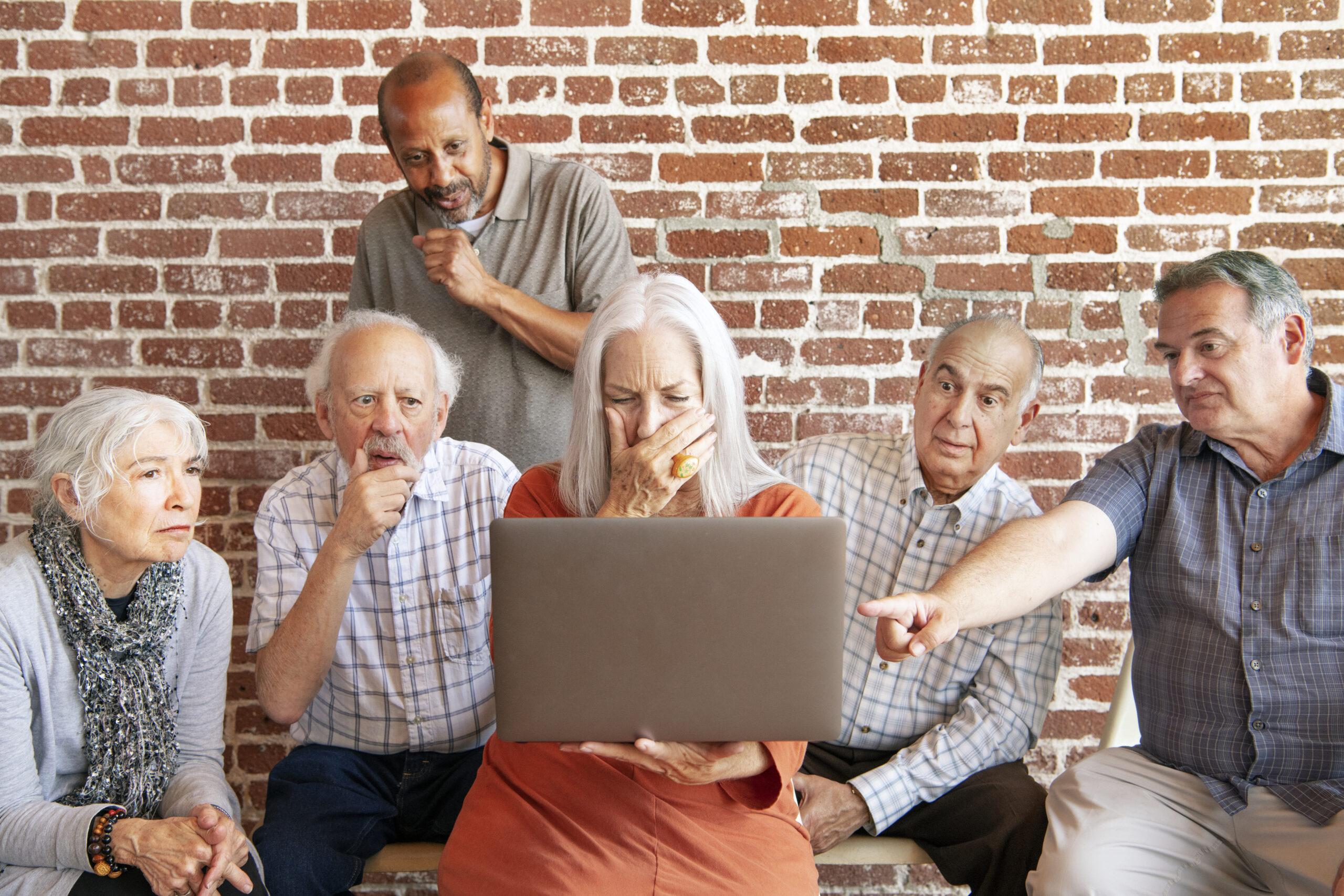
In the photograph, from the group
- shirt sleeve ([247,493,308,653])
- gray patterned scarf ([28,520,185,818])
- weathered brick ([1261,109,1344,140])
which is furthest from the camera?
weathered brick ([1261,109,1344,140])

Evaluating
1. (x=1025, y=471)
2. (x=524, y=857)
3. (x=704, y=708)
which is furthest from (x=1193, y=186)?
(x=524, y=857)

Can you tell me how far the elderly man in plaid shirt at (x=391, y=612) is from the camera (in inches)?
76.2

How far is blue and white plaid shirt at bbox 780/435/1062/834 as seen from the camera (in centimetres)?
196

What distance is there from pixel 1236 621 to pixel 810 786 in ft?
2.82

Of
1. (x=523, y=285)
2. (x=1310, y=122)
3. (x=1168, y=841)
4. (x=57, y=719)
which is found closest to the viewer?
(x=57, y=719)

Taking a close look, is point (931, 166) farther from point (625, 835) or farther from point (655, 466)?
point (625, 835)

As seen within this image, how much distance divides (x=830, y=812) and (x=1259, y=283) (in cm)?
130

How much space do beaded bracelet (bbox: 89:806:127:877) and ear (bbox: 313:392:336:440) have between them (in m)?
0.82

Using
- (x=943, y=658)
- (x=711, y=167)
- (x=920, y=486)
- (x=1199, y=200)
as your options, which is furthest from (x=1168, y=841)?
(x=711, y=167)

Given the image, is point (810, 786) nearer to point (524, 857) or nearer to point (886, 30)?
point (524, 857)

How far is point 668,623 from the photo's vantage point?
1.30 meters

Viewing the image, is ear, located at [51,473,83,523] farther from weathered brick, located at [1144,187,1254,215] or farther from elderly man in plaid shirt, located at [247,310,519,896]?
weathered brick, located at [1144,187,1254,215]

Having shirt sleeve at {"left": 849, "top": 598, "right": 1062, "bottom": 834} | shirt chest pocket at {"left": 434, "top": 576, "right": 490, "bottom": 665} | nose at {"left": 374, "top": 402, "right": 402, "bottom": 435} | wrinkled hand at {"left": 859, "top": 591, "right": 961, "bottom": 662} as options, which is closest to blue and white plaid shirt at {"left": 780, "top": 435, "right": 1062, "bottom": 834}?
shirt sleeve at {"left": 849, "top": 598, "right": 1062, "bottom": 834}

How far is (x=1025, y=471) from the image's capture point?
8.68 ft
